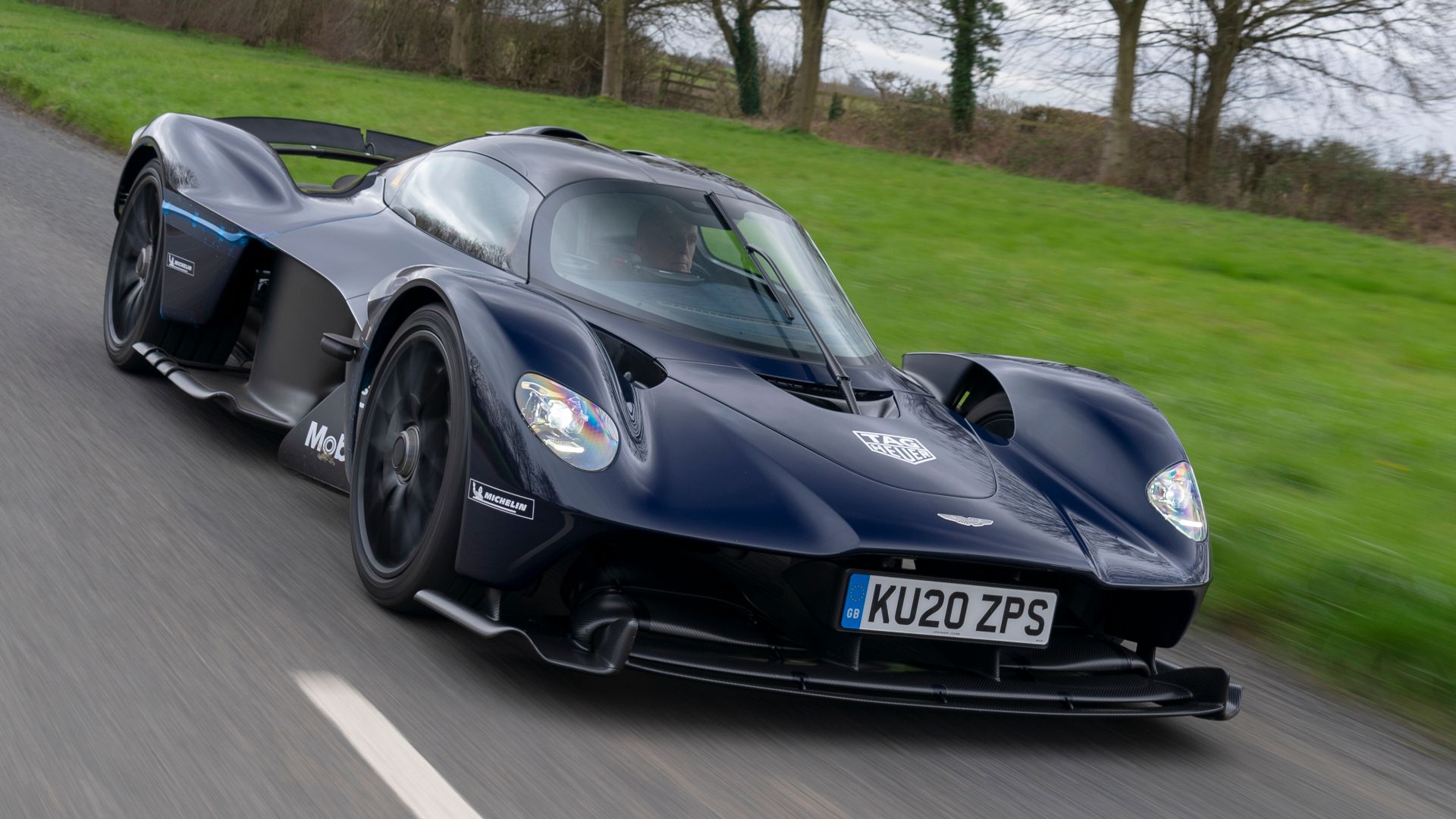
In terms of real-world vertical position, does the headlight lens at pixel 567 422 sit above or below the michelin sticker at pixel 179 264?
below

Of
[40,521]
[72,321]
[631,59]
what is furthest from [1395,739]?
[631,59]

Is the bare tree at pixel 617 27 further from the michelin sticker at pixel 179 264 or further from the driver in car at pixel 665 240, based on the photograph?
the driver in car at pixel 665 240

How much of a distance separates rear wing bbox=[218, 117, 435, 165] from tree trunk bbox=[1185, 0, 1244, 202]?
1734 centimetres

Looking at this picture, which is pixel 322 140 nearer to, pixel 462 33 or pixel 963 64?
pixel 963 64

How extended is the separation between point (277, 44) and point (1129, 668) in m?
37.9

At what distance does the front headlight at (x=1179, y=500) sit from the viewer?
12.4 feet

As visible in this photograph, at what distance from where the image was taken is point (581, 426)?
3.23 metres

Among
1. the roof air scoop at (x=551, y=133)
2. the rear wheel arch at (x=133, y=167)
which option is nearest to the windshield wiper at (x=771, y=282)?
the roof air scoop at (x=551, y=133)

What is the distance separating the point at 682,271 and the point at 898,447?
97cm

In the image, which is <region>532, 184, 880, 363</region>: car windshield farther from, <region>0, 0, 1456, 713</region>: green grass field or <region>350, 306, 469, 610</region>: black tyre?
<region>0, 0, 1456, 713</region>: green grass field

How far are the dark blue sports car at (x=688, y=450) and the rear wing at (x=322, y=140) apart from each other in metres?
1.37

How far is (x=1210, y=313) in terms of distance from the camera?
10.5m

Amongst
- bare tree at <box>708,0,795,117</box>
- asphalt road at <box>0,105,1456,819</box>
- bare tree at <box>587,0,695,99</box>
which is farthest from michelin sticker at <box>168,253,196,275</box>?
bare tree at <box>708,0,795,117</box>

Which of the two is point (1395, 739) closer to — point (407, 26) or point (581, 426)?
point (581, 426)
